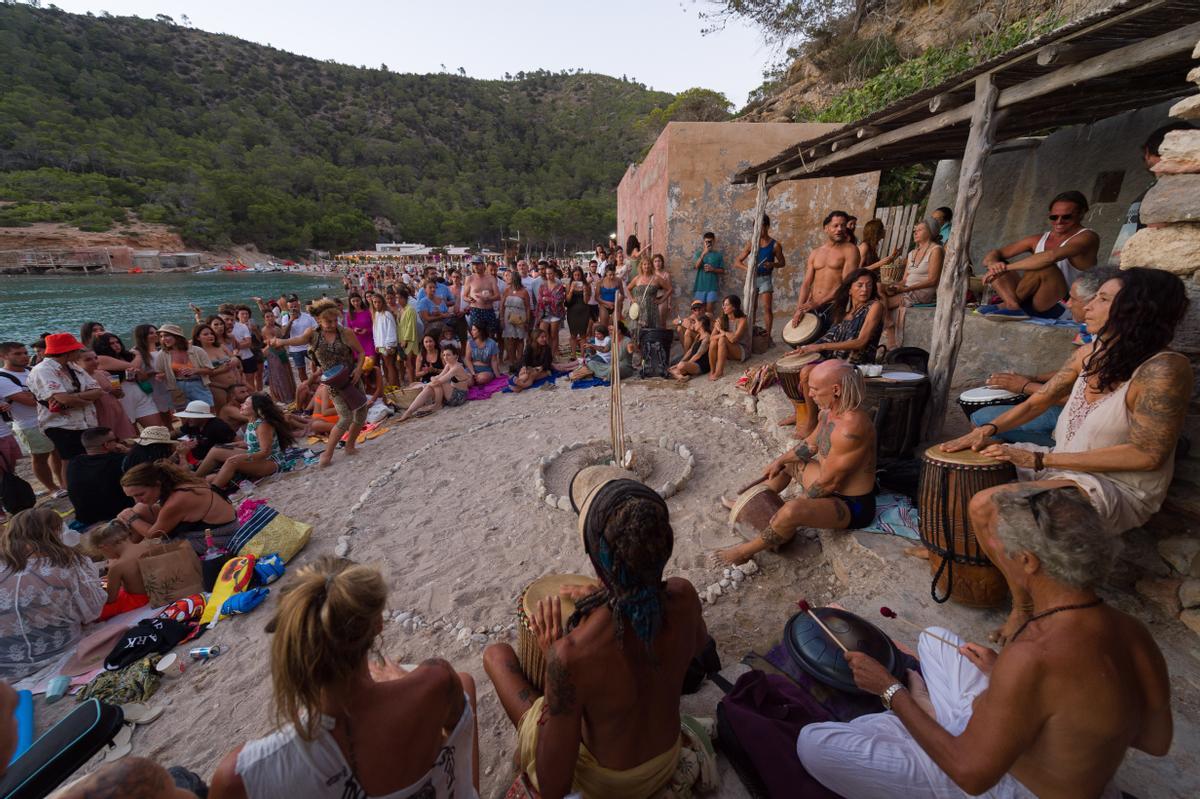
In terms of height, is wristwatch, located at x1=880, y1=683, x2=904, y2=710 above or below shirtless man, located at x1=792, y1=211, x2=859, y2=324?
below

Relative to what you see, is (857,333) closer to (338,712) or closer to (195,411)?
(338,712)

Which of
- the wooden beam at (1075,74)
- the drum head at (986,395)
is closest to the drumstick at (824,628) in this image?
the drum head at (986,395)

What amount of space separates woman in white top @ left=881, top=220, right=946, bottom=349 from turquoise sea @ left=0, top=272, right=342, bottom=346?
27.6 m

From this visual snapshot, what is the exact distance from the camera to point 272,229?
59.3m

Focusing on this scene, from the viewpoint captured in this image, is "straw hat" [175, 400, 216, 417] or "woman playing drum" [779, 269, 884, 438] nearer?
"woman playing drum" [779, 269, 884, 438]

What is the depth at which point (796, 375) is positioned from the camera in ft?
16.3

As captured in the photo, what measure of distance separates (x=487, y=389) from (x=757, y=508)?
18.6 feet

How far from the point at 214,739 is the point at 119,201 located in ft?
233

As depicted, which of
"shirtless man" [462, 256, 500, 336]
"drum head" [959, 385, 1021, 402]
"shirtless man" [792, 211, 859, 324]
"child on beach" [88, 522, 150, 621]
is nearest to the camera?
"drum head" [959, 385, 1021, 402]

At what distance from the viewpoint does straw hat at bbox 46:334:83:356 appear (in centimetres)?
518

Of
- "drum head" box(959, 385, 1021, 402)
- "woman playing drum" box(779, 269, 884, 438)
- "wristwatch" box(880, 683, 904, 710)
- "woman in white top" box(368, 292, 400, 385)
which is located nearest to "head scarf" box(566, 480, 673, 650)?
"wristwatch" box(880, 683, 904, 710)

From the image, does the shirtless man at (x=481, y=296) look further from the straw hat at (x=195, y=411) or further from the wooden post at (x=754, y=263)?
the wooden post at (x=754, y=263)

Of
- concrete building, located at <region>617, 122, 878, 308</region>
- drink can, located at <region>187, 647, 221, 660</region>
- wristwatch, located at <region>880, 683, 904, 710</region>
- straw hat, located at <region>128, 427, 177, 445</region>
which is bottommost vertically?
drink can, located at <region>187, 647, 221, 660</region>

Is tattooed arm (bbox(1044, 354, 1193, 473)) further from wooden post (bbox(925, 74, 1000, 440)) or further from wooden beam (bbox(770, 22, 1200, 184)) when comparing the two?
wooden post (bbox(925, 74, 1000, 440))
